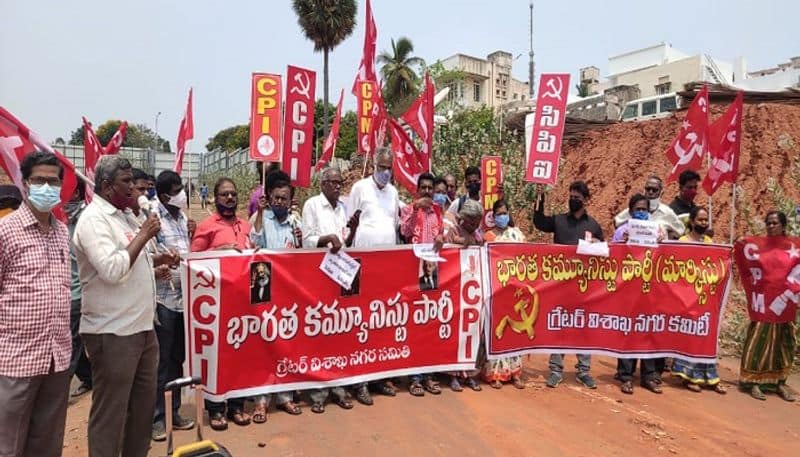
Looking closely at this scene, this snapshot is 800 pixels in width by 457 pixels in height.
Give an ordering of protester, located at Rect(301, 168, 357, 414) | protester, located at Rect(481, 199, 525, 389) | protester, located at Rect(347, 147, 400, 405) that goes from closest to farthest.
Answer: protester, located at Rect(301, 168, 357, 414) → protester, located at Rect(347, 147, 400, 405) → protester, located at Rect(481, 199, 525, 389)

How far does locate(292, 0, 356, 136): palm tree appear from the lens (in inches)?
1133

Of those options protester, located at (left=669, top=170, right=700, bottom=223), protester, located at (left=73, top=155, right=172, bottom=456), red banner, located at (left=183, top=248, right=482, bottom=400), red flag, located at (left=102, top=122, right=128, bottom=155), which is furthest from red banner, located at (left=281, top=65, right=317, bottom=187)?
protester, located at (left=669, top=170, right=700, bottom=223)

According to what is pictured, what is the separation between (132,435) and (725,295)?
18.3 feet

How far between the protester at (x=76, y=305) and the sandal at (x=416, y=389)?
8.35 ft

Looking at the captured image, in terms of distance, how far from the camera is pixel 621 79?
4866 centimetres

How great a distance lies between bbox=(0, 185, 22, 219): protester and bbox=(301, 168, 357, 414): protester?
2.12 m

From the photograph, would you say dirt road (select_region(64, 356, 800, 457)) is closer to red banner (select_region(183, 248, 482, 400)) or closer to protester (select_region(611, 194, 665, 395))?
protester (select_region(611, 194, 665, 395))

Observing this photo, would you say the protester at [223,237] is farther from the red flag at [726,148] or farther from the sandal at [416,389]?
the red flag at [726,148]

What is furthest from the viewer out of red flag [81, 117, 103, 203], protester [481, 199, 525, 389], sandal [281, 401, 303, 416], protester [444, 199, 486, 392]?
red flag [81, 117, 103, 203]

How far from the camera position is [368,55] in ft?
26.4

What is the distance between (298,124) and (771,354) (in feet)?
18.1

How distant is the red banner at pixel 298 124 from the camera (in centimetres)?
617

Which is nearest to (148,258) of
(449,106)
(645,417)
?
(645,417)

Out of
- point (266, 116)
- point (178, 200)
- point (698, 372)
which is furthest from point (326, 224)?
point (698, 372)
